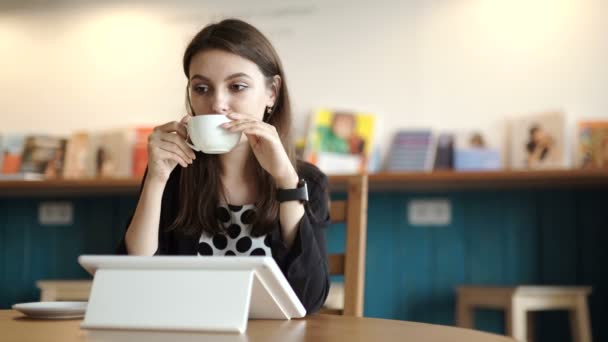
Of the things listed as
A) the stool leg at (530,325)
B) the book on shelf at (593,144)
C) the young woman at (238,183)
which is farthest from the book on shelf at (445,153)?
the young woman at (238,183)

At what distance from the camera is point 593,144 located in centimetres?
309

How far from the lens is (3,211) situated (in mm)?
3717

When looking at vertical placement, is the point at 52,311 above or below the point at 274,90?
below

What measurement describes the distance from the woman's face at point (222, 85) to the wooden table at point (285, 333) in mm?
511

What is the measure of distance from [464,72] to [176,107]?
1419 mm

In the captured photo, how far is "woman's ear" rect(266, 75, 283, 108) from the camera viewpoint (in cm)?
150

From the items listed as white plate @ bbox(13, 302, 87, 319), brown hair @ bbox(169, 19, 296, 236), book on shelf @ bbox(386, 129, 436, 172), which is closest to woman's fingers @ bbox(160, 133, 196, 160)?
brown hair @ bbox(169, 19, 296, 236)

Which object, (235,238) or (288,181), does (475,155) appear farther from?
(288,181)

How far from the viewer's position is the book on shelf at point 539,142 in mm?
3082

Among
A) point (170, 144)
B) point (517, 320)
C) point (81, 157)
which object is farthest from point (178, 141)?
point (81, 157)

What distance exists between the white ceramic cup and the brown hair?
0.85ft

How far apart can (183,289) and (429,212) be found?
100 inches

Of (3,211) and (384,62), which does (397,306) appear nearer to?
(384,62)

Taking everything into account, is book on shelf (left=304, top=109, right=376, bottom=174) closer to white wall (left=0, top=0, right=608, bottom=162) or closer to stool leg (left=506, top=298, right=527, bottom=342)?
white wall (left=0, top=0, right=608, bottom=162)
